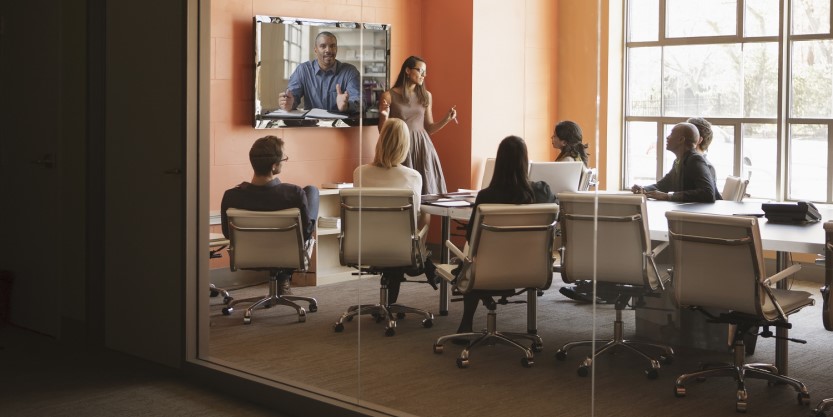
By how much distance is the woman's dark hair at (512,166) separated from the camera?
147 inches

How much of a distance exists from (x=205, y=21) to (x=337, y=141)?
1193 mm

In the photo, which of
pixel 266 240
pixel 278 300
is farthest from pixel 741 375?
pixel 266 240

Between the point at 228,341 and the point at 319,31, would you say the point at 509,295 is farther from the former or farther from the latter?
the point at 228,341

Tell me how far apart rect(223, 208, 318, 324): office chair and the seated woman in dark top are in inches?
36.6

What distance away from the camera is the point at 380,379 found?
4648mm

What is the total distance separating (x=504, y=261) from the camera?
4855 mm

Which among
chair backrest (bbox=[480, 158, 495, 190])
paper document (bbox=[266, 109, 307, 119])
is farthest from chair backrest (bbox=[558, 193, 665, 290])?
paper document (bbox=[266, 109, 307, 119])

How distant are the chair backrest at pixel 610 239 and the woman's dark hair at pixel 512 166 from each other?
0.19 metres

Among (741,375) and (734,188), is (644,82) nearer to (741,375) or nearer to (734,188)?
(734,188)

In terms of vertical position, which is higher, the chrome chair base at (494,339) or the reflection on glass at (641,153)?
the reflection on glass at (641,153)

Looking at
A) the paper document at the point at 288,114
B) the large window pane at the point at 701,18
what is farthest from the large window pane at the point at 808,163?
the paper document at the point at 288,114

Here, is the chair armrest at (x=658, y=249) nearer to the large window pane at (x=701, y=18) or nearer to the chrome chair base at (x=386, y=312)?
→ the large window pane at (x=701, y=18)

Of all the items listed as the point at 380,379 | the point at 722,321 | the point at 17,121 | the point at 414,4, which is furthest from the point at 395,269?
the point at 17,121

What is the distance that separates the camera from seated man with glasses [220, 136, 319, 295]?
4992 mm
